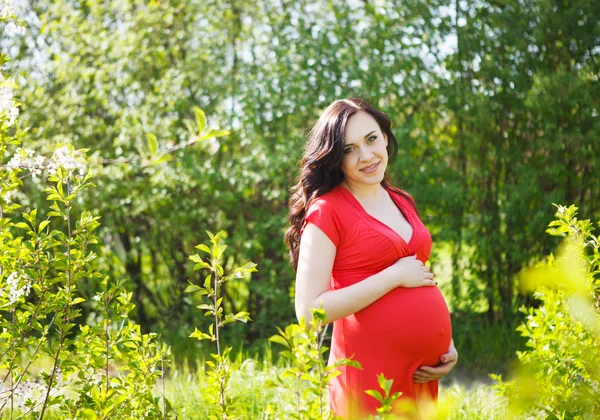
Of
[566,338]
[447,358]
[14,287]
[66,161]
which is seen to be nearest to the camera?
[66,161]

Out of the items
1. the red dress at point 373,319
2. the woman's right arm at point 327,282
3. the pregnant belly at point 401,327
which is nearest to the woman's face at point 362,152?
the red dress at point 373,319

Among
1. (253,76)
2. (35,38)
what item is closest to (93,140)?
(35,38)

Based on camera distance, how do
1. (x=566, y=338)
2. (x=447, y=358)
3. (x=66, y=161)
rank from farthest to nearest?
(x=566, y=338), (x=447, y=358), (x=66, y=161)

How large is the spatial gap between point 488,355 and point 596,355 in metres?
3.85

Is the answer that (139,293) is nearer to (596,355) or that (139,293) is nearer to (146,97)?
(146,97)

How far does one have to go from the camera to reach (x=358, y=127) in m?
2.31

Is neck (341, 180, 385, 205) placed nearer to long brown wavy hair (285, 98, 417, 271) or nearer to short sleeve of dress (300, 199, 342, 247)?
long brown wavy hair (285, 98, 417, 271)

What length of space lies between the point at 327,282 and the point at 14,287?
3.36ft

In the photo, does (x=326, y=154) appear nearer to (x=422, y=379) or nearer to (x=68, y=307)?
(x=422, y=379)

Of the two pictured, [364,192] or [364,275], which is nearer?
[364,275]

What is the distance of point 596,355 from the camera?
4.11 feet

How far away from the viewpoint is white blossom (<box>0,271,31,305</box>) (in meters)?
2.16

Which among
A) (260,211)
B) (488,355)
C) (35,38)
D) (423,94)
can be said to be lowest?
(488,355)

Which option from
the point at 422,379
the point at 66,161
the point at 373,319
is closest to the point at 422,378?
the point at 422,379
